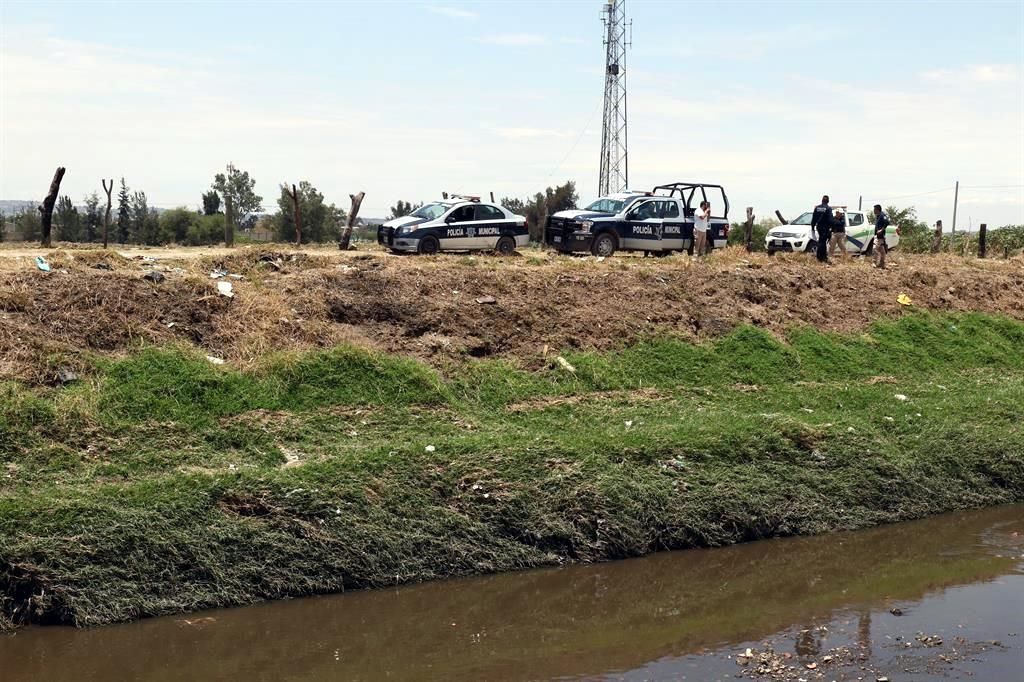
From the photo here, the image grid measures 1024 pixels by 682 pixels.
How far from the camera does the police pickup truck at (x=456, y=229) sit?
2003cm

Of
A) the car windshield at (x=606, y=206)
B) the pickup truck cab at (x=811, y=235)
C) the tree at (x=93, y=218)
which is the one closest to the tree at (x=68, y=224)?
the tree at (x=93, y=218)

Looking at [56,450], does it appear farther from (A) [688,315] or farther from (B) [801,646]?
(A) [688,315]

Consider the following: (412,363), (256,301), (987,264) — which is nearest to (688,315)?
(412,363)

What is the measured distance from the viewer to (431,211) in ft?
69.3

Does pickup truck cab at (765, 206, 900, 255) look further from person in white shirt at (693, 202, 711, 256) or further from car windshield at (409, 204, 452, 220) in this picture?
car windshield at (409, 204, 452, 220)

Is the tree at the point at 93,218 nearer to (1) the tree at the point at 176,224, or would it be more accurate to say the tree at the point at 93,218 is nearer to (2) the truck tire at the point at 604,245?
(1) the tree at the point at 176,224

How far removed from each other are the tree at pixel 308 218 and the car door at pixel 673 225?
13.2m

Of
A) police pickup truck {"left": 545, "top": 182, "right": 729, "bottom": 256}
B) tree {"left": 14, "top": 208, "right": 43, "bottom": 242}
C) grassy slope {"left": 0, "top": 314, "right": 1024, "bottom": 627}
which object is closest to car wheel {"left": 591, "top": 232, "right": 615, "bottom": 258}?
police pickup truck {"left": 545, "top": 182, "right": 729, "bottom": 256}

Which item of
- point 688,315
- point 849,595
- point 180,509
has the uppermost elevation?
point 688,315

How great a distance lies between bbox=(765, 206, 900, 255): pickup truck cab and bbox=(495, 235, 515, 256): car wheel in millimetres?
6088

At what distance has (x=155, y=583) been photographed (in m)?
8.09

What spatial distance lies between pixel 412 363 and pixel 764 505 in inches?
167

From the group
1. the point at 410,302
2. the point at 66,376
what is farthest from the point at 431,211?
the point at 66,376

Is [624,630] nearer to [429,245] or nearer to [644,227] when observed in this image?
[429,245]
